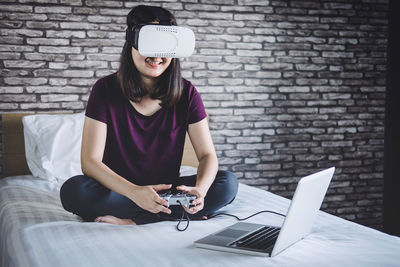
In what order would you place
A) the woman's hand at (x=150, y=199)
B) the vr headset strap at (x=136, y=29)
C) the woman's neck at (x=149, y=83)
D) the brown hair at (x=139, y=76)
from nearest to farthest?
the woman's hand at (x=150, y=199) → the vr headset strap at (x=136, y=29) → the brown hair at (x=139, y=76) → the woman's neck at (x=149, y=83)

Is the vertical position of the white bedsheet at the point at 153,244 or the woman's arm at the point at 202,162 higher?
the woman's arm at the point at 202,162

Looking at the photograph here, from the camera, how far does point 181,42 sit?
1.65 metres

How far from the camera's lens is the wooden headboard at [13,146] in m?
2.94

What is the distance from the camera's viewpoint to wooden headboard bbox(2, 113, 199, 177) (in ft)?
9.66

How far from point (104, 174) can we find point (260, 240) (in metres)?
0.65

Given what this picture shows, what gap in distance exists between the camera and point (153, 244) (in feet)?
4.77

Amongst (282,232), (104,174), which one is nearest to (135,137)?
(104,174)

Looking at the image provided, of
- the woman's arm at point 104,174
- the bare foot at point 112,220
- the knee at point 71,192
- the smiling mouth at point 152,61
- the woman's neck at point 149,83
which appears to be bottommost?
the bare foot at point 112,220

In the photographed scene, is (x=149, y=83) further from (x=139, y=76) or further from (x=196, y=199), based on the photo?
(x=196, y=199)

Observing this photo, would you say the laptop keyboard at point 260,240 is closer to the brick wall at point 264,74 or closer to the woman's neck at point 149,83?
the woman's neck at point 149,83

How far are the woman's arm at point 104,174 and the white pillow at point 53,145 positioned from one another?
0.91 metres

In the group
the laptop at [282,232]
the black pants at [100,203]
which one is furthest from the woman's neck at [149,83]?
the laptop at [282,232]

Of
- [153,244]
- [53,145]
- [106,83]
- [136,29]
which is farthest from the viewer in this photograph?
[53,145]

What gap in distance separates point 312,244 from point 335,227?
0.28 meters
